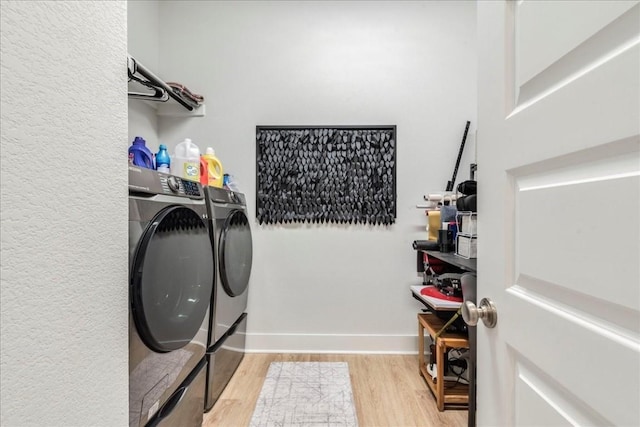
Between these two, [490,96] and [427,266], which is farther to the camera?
[427,266]

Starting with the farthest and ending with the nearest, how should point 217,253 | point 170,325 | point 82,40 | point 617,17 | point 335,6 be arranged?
point 335,6, point 217,253, point 170,325, point 82,40, point 617,17

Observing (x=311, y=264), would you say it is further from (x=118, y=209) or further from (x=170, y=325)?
(x=118, y=209)

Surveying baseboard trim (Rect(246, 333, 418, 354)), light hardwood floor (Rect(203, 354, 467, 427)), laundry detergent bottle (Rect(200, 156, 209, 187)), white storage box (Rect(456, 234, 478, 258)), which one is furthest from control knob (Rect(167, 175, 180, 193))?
baseboard trim (Rect(246, 333, 418, 354))

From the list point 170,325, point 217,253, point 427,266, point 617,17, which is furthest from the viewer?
point 427,266

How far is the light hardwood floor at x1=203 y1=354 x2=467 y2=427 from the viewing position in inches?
60.1

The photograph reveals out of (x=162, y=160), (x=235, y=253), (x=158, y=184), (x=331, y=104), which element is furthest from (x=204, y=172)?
(x=331, y=104)

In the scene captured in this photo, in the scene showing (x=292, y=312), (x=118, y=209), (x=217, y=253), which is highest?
(x=118, y=209)

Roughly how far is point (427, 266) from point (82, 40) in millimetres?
2063

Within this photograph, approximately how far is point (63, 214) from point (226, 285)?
1.22 meters

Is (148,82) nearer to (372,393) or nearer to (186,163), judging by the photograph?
(186,163)

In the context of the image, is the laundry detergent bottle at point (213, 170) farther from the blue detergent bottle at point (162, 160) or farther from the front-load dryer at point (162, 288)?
the front-load dryer at point (162, 288)

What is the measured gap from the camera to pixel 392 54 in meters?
2.31

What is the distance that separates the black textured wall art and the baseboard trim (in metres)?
0.89

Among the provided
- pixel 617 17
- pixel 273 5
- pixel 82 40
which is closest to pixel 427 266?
pixel 617 17
